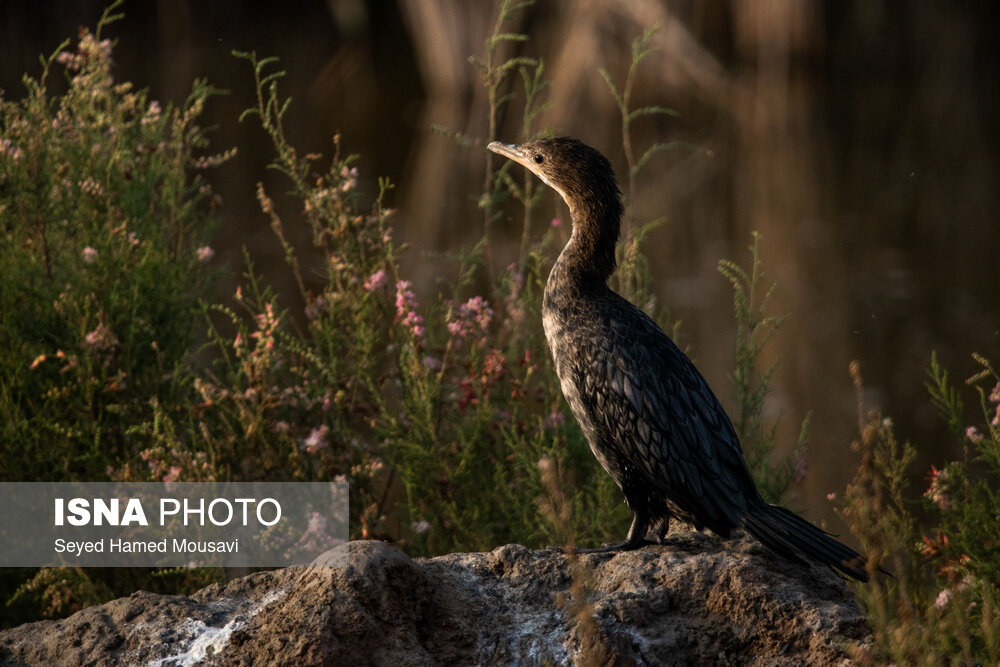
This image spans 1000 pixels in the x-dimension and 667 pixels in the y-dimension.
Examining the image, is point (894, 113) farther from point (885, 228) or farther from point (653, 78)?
point (885, 228)

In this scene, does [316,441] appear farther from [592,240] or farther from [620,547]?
[620,547]

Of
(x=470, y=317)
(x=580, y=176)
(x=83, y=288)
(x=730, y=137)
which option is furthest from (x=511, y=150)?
(x=730, y=137)

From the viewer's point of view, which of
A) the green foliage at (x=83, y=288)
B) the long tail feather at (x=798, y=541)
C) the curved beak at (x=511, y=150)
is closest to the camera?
the long tail feather at (x=798, y=541)

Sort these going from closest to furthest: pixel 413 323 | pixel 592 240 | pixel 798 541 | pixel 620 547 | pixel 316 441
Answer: pixel 798 541
pixel 620 547
pixel 592 240
pixel 316 441
pixel 413 323

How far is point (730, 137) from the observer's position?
15.0 meters

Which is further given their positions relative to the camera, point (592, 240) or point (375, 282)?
point (375, 282)

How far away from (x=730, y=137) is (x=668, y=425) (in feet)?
39.9

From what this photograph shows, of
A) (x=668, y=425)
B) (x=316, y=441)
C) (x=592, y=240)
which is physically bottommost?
(x=668, y=425)

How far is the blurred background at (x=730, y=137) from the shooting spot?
8883mm

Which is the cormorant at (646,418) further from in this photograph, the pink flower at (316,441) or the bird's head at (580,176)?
the pink flower at (316,441)

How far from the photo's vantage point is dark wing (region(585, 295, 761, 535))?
10.8 feet

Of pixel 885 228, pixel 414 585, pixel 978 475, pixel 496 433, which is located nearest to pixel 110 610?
pixel 414 585

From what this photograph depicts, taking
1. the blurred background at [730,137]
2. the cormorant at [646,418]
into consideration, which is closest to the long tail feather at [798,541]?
the cormorant at [646,418]

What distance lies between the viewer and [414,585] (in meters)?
2.70
